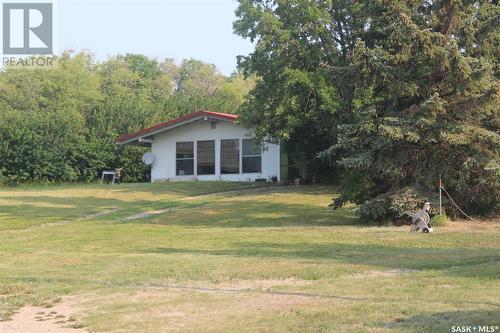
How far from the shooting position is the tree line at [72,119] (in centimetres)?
3788

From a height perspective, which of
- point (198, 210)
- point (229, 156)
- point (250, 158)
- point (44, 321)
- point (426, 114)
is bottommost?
point (44, 321)

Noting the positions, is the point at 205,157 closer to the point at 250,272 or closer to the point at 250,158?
the point at 250,158

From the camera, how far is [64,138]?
39.5 m

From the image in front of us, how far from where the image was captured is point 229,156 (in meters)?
35.1

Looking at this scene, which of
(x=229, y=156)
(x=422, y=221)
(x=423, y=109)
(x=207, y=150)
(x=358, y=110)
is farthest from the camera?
(x=207, y=150)

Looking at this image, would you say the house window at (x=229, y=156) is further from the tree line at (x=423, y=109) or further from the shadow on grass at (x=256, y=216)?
the tree line at (x=423, y=109)

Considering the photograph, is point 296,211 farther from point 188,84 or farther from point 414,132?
point 188,84

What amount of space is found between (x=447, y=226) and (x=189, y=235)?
23.5ft

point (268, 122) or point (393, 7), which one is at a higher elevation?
point (393, 7)

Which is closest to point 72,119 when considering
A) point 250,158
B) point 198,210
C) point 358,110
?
point 250,158

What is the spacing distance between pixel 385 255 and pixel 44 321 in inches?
269

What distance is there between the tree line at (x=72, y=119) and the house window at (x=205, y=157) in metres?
4.36

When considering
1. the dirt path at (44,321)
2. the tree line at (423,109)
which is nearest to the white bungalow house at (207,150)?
the tree line at (423,109)

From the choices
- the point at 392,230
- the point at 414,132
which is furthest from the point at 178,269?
the point at 414,132
